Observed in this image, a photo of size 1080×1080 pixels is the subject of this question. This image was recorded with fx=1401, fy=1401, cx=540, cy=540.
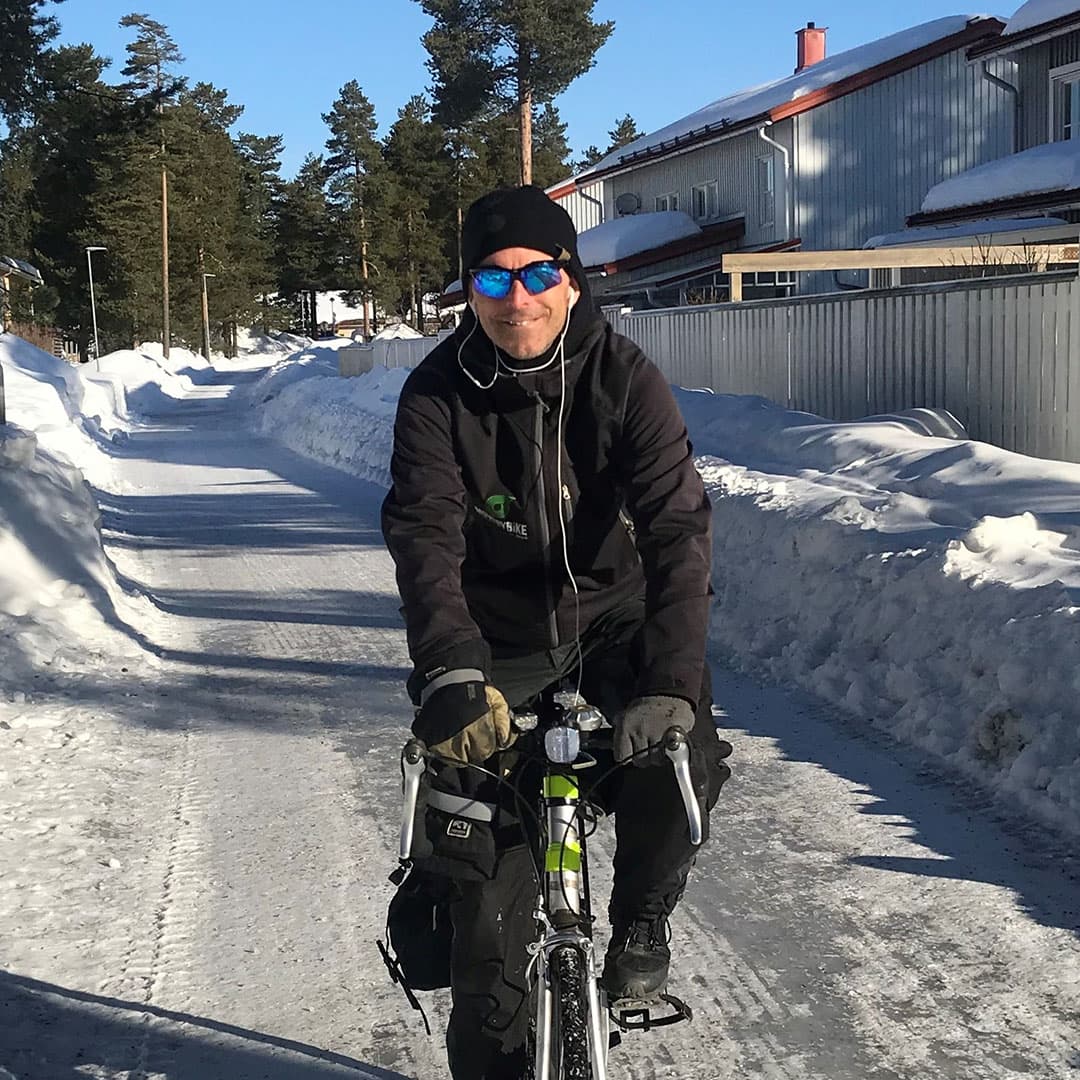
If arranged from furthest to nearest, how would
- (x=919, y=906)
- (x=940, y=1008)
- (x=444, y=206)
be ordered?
(x=444, y=206) < (x=919, y=906) < (x=940, y=1008)

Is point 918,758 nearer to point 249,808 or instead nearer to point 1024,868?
point 1024,868

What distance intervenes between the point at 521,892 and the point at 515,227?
1.38 metres

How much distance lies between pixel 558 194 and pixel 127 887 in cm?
3892

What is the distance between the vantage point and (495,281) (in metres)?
2.88

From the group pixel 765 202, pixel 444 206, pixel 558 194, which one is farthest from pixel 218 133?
pixel 765 202

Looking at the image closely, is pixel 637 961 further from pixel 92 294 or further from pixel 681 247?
pixel 92 294

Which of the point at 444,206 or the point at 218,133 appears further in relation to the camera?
the point at 218,133

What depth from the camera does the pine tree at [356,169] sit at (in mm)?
88188

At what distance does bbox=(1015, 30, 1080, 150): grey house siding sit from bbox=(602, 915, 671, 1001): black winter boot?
2320cm

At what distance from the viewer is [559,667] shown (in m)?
3.11

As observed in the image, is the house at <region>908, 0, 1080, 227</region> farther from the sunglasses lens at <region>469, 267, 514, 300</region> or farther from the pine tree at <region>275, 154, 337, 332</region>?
the pine tree at <region>275, 154, 337, 332</region>

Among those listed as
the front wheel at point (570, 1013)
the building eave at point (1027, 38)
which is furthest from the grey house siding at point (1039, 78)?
the front wheel at point (570, 1013)

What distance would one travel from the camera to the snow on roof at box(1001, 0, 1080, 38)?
2183 cm

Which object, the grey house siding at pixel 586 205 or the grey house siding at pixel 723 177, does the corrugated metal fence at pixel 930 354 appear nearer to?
the grey house siding at pixel 723 177
